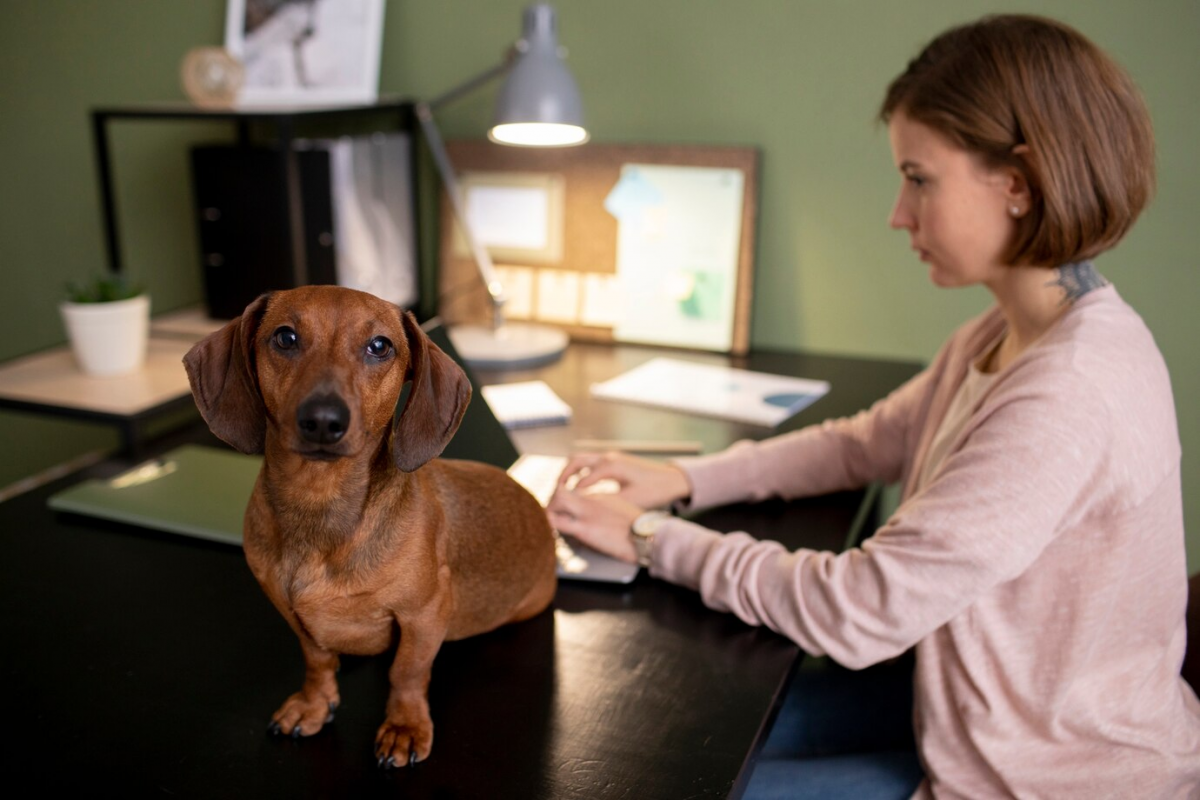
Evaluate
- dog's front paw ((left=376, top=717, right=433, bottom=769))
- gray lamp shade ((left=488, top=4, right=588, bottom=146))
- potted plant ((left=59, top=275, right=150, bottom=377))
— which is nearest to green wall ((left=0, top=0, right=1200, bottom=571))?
gray lamp shade ((left=488, top=4, right=588, bottom=146))

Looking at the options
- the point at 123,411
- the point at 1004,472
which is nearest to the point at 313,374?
the point at 1004,472

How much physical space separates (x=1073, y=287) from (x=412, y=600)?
2.43 feet

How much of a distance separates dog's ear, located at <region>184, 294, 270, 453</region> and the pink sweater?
492mm

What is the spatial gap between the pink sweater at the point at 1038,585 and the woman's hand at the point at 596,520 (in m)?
0.07

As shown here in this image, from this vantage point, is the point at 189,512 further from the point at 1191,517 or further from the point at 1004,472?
the point at 1191,517

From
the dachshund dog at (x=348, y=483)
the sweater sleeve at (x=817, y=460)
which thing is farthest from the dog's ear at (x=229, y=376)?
the sweater sleeve at (x=817, y=460)

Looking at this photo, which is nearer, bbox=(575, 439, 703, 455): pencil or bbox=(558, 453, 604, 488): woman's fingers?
bbox=(558, 453, 604, 488): woman's fingers

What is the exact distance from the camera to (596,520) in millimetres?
1055

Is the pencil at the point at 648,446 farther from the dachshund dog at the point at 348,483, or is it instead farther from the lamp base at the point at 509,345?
the dachshund dog at the point at 348,483

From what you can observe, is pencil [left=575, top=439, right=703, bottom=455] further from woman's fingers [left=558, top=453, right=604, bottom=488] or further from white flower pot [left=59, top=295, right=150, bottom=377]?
white flower pot [left=59, top=295, right=150, bottom=377]

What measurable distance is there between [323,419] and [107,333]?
119cm

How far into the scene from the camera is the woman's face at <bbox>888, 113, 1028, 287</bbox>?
3.24 feet

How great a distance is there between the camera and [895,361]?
181 cm

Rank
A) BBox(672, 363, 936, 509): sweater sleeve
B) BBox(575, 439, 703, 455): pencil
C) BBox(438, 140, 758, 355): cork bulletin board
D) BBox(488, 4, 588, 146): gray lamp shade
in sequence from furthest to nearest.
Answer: BBox(438, 140, 758, 355): cork bulletin board < BBox(488, 4, 588, 146): gray lamp shade < BBox(575, 439, 703, 455): pencil < BBox(672, 363, 936, 509): sweater sleeve
